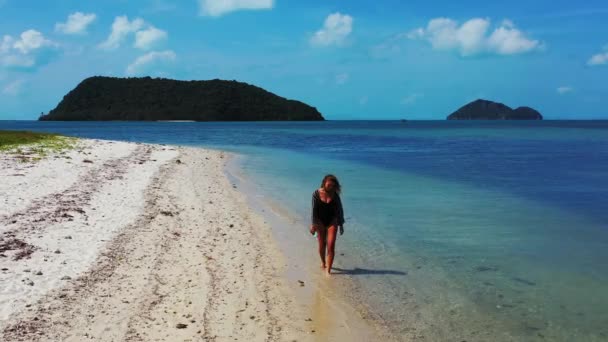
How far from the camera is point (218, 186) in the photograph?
2111cm

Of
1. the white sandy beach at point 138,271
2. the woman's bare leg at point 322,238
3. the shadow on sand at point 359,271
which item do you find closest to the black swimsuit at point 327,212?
the woman's bare leg at point 322,238

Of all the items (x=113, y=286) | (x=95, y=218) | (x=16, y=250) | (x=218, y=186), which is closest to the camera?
(x=113, y=286)

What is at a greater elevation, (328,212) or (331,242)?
(328,212)

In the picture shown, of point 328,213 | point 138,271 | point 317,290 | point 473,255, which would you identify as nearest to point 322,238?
point 328,213

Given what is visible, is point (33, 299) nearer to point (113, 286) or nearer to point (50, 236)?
point (113, 286)

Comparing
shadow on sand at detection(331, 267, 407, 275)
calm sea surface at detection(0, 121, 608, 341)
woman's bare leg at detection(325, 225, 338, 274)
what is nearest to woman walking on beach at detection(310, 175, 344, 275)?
woman's bare leg at detection(325, 225, 338, 274)

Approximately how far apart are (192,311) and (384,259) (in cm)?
479

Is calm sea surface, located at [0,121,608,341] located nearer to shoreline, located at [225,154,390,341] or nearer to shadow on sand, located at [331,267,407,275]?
shadow on sand, located at [331,267,407,275]

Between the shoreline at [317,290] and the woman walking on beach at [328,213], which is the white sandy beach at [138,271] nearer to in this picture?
the shoreline at [317,290]

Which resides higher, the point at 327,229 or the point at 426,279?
the point at 327,229

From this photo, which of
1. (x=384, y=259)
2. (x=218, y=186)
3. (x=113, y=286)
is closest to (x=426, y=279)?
(x=384, y=259)

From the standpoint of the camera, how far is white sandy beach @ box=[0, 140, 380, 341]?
672cm

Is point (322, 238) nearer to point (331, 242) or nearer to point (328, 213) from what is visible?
point (331, 242)

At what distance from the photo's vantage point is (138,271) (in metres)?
8.92
